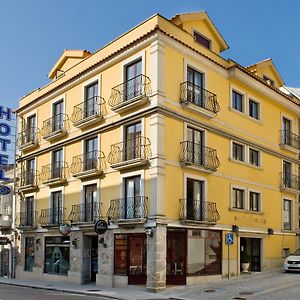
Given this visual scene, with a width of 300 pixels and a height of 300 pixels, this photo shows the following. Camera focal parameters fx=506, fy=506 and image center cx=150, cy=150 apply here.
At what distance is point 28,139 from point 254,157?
45.9 feet

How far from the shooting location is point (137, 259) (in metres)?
22.4

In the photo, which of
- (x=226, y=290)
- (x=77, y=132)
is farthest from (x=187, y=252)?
(x=77, y=132)

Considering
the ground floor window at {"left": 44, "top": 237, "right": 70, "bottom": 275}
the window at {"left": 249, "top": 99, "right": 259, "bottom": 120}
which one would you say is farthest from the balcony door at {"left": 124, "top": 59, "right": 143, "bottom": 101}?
the ground floor window at {"left": 44, "top": 237, "right": 70, "bottom": 275}

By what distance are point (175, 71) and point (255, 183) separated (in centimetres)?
859

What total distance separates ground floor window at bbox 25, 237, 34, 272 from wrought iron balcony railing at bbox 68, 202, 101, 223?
16.8 feet

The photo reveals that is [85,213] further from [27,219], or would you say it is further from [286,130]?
[286,130]

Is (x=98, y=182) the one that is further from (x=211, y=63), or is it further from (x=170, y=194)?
(x=211, y=63)

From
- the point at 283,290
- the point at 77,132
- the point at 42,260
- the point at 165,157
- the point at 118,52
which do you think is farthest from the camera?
the point at 42,260

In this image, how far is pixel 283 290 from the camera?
20109mm

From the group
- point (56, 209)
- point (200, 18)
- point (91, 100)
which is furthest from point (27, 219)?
point (200, 18)

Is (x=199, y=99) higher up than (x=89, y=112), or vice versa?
(x=199, y=99)

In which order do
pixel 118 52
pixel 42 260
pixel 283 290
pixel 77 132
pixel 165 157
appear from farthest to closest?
1. pixel 42 260
2. pixel 77 132
3. pixel 118 52
4. pixel 165 157
5. pixel 283 290

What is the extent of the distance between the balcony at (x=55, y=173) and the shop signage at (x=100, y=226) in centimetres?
520

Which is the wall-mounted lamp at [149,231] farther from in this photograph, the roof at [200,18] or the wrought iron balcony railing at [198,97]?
the roof at [200,18]
